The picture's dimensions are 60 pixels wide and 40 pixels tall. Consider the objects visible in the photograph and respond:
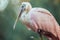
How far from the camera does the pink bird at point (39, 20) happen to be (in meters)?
1.64

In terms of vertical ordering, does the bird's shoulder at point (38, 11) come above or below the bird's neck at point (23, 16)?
above

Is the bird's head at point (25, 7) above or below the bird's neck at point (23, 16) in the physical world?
above

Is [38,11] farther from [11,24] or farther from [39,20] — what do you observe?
[11,24]

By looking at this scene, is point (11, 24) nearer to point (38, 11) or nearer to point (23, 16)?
point (23, 16)

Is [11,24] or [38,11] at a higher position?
[38,11]

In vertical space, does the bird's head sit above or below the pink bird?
above

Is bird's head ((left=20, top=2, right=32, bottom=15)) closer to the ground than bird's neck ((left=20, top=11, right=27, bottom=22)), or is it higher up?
higher up

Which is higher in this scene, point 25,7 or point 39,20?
point 25,7

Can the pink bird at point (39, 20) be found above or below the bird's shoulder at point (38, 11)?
below

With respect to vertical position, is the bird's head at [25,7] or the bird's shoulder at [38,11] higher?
the bird's head at [25,7]

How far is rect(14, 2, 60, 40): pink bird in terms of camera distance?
164 centimetres

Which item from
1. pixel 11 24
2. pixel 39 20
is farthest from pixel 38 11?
pixel 11 24

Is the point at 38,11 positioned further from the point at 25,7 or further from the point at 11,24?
the point at 11,24

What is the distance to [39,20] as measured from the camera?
5.41ft
